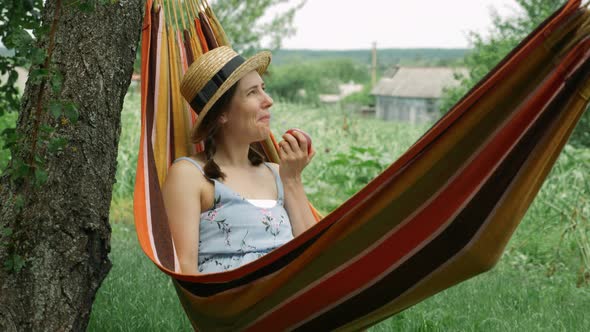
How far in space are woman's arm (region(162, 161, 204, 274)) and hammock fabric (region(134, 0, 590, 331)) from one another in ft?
0.16

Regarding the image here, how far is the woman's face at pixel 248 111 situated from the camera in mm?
2199

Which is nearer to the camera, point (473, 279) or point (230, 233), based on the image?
point (230, 233)

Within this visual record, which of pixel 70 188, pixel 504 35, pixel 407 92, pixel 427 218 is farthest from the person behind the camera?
pixel 407 92

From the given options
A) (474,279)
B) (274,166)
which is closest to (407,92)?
(474,279)

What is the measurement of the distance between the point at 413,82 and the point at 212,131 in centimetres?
3628

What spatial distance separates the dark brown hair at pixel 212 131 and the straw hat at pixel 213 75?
0.9 inches

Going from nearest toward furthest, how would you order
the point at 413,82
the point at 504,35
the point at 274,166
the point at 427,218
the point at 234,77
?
the point at 427,218 < the point at 234,77 < the point at 274,166 < the point at 504,35 < the point at 413,82

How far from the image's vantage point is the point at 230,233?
2.14 m

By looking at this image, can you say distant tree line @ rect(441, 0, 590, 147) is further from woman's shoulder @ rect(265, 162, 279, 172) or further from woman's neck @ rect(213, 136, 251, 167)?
woman's neck @ rect(213, 136, 251, 167)

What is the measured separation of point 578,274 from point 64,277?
2.98 metres

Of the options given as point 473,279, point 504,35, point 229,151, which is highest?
point 504,35

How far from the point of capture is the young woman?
6.91ft

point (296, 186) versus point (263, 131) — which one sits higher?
point (263, 131)

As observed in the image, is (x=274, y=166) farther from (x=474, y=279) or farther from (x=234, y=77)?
(x=474, y=279)
